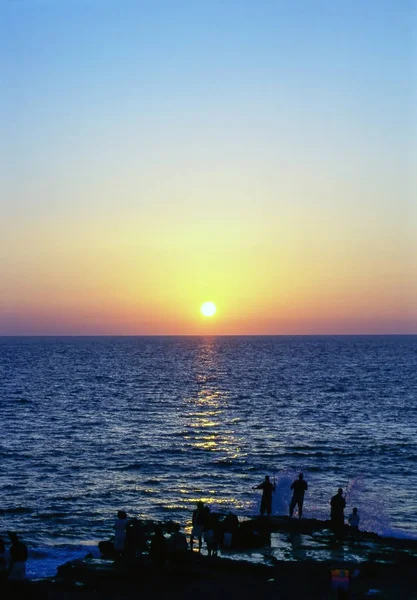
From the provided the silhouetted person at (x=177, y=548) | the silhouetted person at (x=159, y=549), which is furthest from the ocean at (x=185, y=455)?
the silhouetted person at (x=177, y=548)

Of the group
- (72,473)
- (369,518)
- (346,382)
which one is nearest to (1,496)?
(72,473)

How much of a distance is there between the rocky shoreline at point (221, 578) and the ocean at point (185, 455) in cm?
316

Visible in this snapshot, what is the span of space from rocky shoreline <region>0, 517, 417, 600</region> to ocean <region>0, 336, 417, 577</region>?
10.4 feet

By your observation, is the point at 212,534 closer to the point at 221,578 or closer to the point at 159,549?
the point at 159,549

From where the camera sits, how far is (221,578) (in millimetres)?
22625

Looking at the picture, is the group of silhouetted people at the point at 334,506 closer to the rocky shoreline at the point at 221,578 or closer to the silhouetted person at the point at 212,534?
the rocky shoreline at the point at 221,578

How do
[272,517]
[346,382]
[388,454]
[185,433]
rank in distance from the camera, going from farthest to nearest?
[346,382], [185,433], [388,454], [272,517]

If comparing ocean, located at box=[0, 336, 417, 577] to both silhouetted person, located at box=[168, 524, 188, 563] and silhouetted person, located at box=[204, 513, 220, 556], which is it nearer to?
silhouetted person, located at box=[168, 524, 188, 563]

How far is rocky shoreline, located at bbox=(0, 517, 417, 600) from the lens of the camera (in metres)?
21.4

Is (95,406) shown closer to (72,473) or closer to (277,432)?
(277,432)

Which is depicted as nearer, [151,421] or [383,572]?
[383,572]

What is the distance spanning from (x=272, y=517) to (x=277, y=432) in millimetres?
32308

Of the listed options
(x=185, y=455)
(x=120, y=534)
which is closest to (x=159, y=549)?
(x=120, y=534)

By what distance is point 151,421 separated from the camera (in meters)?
69.4
